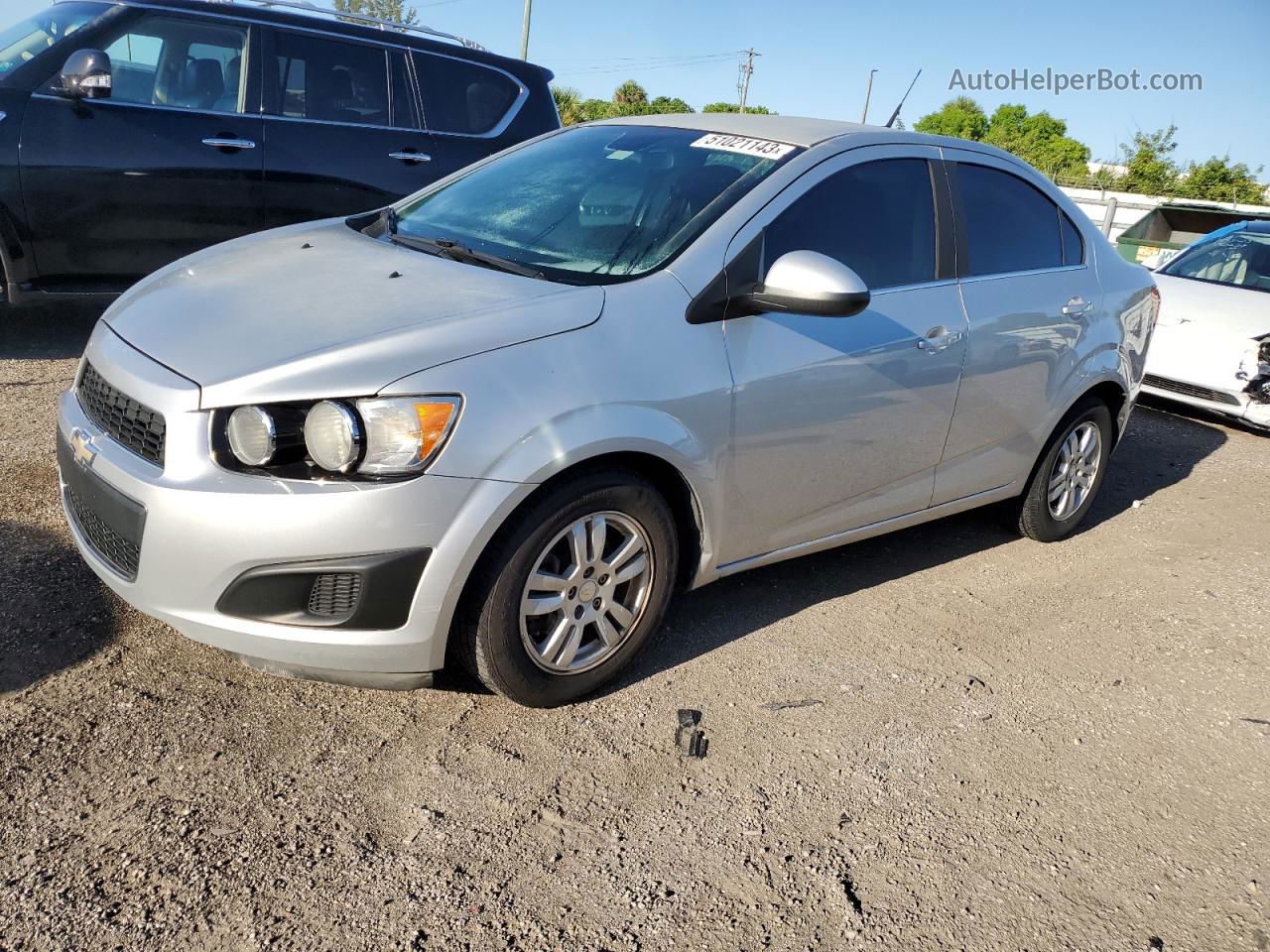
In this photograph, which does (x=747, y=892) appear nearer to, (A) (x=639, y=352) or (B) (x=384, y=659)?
(B) (x=384, y=659)

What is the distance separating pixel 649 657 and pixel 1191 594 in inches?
101

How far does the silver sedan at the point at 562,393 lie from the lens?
2.57 meters

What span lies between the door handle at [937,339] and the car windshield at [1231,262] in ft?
17.1

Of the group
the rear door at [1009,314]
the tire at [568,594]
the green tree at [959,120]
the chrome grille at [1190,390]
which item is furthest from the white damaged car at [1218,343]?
the green tree at [959,120]

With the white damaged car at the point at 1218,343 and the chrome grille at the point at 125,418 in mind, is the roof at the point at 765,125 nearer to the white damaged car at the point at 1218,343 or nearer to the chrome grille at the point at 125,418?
the chrome grille at the point at 125,418

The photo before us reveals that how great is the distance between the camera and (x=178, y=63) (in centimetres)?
602

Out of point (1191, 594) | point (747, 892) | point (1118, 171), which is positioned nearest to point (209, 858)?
point (747, 892)

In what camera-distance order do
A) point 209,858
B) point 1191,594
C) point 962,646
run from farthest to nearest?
point 1191,594
point 962,646
point 209,858

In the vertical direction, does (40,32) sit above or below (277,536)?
above

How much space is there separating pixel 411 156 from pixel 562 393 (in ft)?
14.9

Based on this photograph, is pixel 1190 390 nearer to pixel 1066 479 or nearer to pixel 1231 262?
pixel 1231 262

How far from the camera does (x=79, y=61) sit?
5.56 metres

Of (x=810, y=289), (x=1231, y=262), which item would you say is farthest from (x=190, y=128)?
(x=1231, y=262)

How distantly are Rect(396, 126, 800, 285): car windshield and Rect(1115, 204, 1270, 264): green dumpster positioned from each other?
919cm
